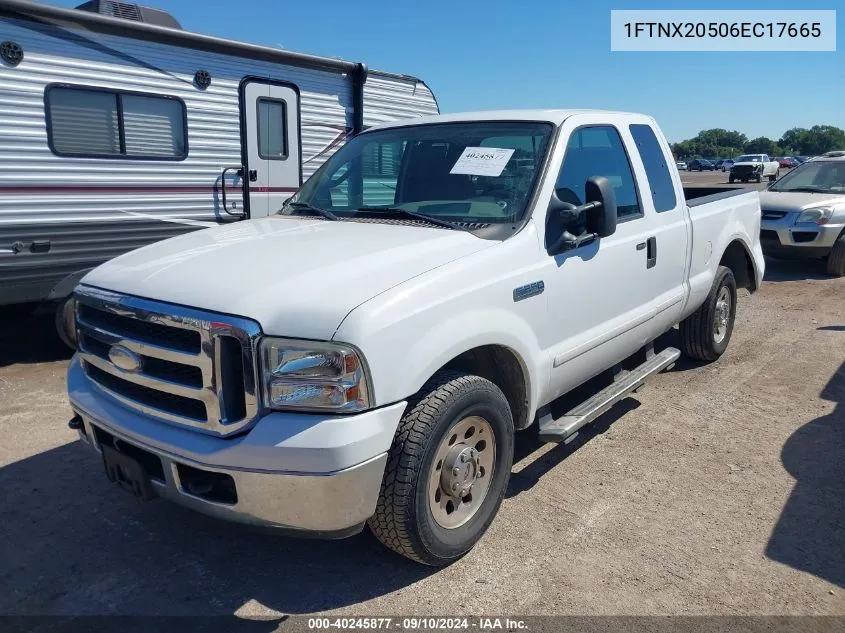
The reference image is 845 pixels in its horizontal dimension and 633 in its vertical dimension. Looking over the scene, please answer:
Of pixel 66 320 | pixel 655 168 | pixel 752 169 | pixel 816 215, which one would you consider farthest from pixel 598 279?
pixel 752 169

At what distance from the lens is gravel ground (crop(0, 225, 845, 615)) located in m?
2.98

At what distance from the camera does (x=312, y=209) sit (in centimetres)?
420

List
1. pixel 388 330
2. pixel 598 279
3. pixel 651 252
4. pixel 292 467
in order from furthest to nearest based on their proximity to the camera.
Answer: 1. pixel 651 252
2. pixel 598 279
3. pixel 388 330
4. pixel 292 467

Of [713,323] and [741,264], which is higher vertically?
[741,264]

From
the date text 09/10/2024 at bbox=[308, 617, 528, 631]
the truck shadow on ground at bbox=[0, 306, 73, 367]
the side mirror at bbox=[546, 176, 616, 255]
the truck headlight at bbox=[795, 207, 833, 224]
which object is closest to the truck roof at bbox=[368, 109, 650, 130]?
the side mirror at bbox=[546, 176, 616, 255]

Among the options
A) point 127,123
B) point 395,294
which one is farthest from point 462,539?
point 127,123

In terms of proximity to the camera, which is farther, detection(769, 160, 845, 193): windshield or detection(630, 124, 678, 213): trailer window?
detection(769, 160, 845, 193): windshield

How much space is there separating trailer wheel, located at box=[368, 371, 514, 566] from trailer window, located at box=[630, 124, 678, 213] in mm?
2217

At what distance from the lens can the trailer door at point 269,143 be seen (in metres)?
7.44

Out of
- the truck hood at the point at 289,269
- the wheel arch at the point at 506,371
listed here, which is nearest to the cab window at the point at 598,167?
the truck hood at the point at 289,269

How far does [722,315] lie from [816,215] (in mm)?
5179

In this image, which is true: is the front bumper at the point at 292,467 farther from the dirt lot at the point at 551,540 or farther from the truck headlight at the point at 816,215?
the truck headlight at the point at 816,215

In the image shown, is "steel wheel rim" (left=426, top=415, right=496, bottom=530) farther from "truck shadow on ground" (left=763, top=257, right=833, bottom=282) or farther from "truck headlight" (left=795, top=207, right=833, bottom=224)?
"truck headlight" (left=795, top=207, right=833, bottom=224)

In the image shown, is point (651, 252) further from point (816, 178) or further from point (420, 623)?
point (816, 178)
